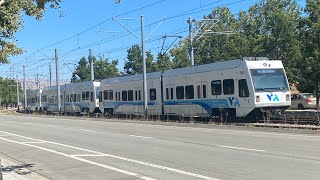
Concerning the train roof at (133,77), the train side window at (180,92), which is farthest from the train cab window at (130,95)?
the train side window at (180,92)

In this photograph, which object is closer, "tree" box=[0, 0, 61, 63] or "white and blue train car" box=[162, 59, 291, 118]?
"tree" box=[0, 0, 61, 63]

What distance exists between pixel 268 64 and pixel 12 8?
19.6 meters

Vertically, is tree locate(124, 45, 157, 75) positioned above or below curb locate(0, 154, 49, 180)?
above

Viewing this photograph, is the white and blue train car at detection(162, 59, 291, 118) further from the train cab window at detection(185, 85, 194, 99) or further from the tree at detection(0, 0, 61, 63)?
the tree at detection(0, 0, 61, 63)

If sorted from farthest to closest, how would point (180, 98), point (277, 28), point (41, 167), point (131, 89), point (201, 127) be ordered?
point (277, 28)
point (131, 89)
point (180, 98)
point (201, 127)
point (41, 167)

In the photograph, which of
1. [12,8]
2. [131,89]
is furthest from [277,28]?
[12,8]

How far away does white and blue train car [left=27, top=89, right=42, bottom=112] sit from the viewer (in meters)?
71.2

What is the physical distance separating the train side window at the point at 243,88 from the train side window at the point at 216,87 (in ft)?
6.13

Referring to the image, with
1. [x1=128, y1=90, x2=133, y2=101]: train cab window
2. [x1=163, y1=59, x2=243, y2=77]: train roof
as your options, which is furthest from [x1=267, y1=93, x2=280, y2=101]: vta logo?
[x1=128, y1=90, x2=133, y2=101]: train cab window

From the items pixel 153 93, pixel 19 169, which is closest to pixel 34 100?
pixel 153 93

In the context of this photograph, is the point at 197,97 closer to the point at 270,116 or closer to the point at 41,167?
the point at 270,116

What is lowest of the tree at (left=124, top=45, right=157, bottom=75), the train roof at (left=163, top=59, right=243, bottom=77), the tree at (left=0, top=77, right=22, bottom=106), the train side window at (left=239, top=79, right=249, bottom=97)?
the train side window at (left=239, top=79, right=249, bottom=97)

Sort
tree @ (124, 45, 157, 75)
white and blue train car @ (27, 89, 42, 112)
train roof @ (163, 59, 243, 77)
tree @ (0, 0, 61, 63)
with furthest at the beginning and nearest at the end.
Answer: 1. tree @ (124, 45, 157, 75)
2. white and blue train car @ (27, 89, 42, 112)
3. train roof @ (163, 59, 243, 77)
4. tree @ (0, 0, 61, 63)

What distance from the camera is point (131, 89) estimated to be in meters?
39.6
